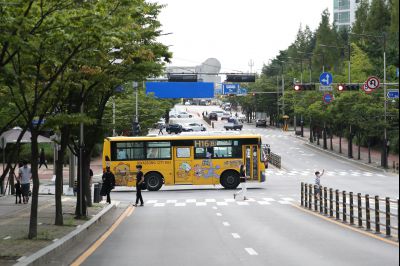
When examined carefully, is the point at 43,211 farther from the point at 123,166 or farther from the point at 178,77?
the point at 178,77

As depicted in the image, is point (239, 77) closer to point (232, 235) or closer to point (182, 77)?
point (182, 77)

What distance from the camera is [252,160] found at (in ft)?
140

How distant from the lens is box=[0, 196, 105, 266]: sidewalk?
15744 millimetres

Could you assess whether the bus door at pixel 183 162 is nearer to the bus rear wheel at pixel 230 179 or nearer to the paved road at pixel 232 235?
the paved road at pixel 232 235

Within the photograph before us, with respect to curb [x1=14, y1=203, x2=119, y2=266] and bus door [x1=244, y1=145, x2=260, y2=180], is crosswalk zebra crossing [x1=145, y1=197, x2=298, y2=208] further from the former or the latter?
curb [x1=14, y1=203, x2=119, y2=266]

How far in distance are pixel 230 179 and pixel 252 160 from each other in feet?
6.23

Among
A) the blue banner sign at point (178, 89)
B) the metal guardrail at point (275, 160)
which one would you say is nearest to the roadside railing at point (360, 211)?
the metal guardrail at point (275, 160)

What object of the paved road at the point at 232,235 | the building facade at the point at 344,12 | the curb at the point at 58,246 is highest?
the building facade at the point at 344,12

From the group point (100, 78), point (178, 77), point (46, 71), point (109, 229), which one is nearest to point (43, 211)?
point (109, 229)

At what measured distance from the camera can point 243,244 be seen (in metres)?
18.4

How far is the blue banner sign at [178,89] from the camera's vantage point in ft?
220

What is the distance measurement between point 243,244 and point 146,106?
179ft

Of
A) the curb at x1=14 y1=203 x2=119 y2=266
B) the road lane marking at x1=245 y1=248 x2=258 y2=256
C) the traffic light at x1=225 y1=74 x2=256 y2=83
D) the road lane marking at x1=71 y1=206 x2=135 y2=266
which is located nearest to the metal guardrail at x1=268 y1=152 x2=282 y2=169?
the traffic light at x1=225 y1=74 x2=256 y2=83

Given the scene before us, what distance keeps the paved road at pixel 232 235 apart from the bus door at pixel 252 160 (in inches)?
48.0
